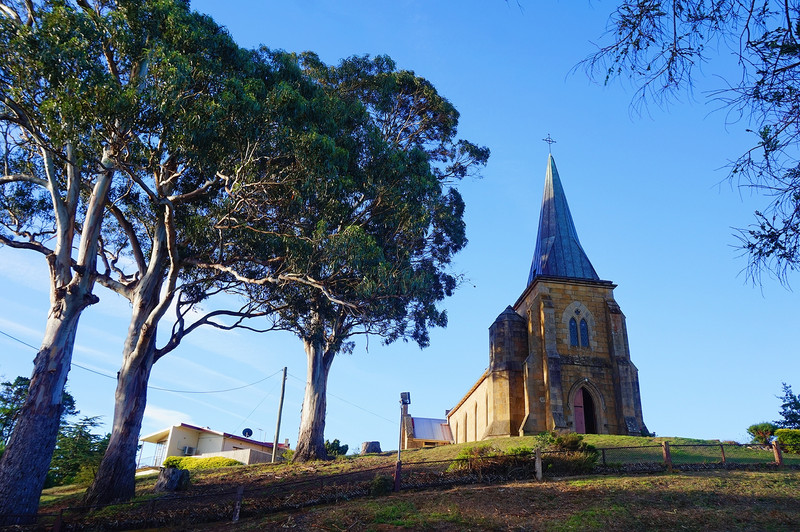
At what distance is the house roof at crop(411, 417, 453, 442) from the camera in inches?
2172

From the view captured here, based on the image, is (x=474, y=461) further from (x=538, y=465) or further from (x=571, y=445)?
(x=571, y=445)

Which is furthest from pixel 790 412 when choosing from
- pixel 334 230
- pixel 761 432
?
pixel 334 230

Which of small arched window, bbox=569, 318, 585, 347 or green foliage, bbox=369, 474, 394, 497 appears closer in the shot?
green foliage, bbox=369, 474, 394, 497

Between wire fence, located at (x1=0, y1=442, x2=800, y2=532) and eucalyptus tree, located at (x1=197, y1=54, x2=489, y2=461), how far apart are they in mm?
5371

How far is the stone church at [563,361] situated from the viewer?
30969mm

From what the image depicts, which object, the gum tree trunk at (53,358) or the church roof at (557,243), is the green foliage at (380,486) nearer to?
the gum tree trunk at (53,358)

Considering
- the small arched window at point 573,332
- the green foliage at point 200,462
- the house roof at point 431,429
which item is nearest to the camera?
the green foliage at point 200,462

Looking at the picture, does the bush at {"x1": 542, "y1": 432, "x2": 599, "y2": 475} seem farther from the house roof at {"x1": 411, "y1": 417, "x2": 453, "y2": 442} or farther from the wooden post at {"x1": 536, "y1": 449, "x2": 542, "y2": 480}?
the house roof at {"x1": 411, "y1": 417, "x2": 453, "y2": 442}

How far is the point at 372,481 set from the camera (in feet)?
55.5

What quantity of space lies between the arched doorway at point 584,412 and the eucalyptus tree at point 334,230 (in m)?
10.1

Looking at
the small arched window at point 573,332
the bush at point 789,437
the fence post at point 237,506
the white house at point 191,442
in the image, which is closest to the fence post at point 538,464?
the fence post at point 237,506

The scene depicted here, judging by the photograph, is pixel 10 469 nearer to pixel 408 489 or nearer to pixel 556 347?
pixel 408 489

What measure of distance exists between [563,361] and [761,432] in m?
9.59

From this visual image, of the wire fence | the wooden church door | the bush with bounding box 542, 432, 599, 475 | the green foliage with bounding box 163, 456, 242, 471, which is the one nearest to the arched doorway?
the wooden church door
